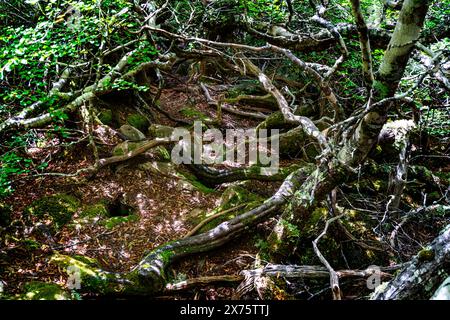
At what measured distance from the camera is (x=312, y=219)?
502 centimetres

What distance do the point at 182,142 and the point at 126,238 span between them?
103 inches

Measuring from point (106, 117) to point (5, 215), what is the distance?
3405 mm

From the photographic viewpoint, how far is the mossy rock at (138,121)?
7.95 metres

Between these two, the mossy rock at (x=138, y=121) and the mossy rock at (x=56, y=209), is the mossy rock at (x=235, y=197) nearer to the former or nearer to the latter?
the mossy rock at (x=56, y=209)

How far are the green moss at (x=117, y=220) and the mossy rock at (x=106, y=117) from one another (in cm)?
298

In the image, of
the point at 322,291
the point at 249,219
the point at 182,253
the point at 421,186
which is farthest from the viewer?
the point at 421,186

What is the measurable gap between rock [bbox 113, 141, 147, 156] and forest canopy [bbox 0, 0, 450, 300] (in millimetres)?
84

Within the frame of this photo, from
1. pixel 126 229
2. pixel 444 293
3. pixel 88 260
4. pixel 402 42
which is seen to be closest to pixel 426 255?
pixel 444 293

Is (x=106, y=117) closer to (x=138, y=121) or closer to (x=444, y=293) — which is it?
(x=138, y=121)

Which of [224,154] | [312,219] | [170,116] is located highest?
[170,116]

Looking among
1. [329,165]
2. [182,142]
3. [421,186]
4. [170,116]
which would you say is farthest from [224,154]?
[421,186]

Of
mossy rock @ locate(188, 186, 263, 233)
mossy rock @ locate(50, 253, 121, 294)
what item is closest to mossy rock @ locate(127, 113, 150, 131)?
mossy rock @ locate(188, 186, 263, 233)
